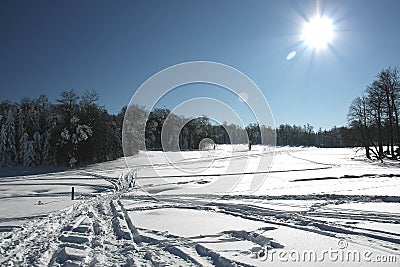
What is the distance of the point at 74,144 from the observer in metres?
47.9


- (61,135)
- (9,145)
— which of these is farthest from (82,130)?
(9,145)

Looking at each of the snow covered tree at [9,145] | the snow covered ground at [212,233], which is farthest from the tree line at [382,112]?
the snow covered tree at [9,145]

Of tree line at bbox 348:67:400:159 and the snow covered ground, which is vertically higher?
tree line at bbox 348:67:400:159

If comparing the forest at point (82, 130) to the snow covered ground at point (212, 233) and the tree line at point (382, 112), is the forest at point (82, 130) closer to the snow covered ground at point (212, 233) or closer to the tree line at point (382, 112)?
the tree line at point (382, 112)

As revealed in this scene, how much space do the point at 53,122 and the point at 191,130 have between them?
47832 mm

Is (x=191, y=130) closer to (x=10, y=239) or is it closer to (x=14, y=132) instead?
(x=14, y=132)
